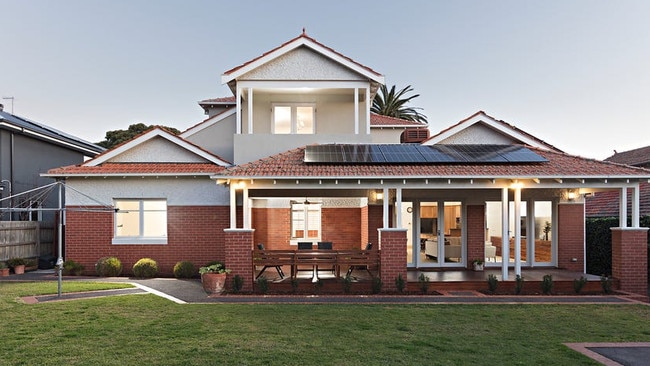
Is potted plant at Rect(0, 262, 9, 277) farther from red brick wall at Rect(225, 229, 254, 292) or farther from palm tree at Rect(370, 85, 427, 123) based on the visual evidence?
palm tree at Rect(370, 85, 427, 123)

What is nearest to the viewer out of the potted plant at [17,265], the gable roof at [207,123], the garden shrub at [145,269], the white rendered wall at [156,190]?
the garden shrub at [145,269]

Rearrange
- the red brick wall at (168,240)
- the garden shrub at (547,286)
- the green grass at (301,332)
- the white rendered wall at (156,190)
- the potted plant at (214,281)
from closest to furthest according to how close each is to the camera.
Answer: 1. the green grass at (301,332)
2. the potted plant at (214,281)
3. the garden shrub at (547,286)
4. the red brick wall at (168,240)
5. the white rendered wall at (156,190)

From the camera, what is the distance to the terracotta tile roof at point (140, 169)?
14547 millimetres

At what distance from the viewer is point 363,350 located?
6.89m

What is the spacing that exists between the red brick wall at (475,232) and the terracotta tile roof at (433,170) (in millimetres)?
2927

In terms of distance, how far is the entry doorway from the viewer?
15.3m

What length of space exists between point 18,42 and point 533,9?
24.3 metres

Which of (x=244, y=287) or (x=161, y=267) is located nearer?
(x=244, y=287)

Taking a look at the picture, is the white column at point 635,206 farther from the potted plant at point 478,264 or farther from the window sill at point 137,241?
the window sill at point 137,241

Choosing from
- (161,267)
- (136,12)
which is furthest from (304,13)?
(161,267)

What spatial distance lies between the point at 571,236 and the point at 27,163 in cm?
2273

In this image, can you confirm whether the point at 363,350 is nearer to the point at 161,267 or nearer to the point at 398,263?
the point at 398,263

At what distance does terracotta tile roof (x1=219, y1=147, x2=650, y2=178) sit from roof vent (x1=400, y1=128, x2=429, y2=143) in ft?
21.7

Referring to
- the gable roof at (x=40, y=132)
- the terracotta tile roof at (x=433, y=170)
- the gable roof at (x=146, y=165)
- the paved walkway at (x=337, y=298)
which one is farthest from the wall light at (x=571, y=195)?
the gable roof at (x=40, y=132)
